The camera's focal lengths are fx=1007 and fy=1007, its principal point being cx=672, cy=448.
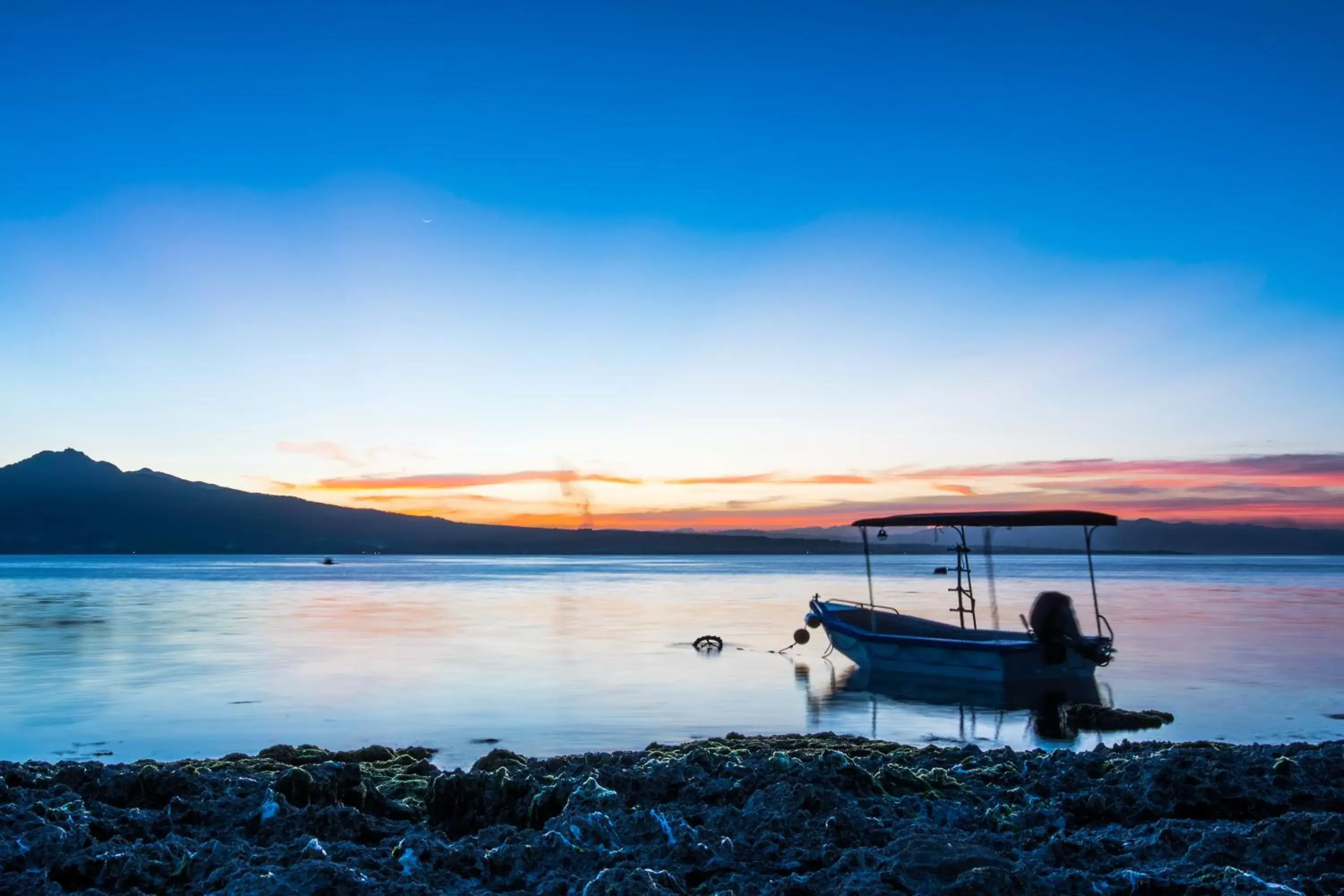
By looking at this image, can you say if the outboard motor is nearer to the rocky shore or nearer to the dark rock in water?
the dark rock in water

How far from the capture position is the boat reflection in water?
1800 cm

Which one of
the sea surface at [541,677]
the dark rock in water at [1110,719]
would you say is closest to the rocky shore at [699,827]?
the sea surface at [541,677]

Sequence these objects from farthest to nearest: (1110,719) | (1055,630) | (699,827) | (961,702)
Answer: (1055,630)
(961,702)
(1110,719)
(699,827)

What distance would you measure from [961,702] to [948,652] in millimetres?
2183

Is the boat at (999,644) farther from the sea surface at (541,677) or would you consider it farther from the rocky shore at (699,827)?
the rocky shore at (699,827)

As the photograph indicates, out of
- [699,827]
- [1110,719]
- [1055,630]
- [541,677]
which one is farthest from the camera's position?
[541,677]

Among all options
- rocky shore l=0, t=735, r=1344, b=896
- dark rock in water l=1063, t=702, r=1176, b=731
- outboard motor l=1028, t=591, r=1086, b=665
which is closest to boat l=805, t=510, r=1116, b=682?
outboard motor l=1028, t=591, r=1086, b=665

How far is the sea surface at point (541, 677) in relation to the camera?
711 inches

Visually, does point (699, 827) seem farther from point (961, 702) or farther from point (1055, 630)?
point (1055, 630)

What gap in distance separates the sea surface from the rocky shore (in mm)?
5936

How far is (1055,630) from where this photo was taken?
74.2ft

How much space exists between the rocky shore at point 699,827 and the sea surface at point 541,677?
19.5 ft

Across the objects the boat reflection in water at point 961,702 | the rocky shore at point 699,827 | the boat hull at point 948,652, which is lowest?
the boat reflection in water at point 961,702

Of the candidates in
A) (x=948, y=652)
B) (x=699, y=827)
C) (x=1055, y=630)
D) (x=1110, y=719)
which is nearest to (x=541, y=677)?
(x=948, y=652)
